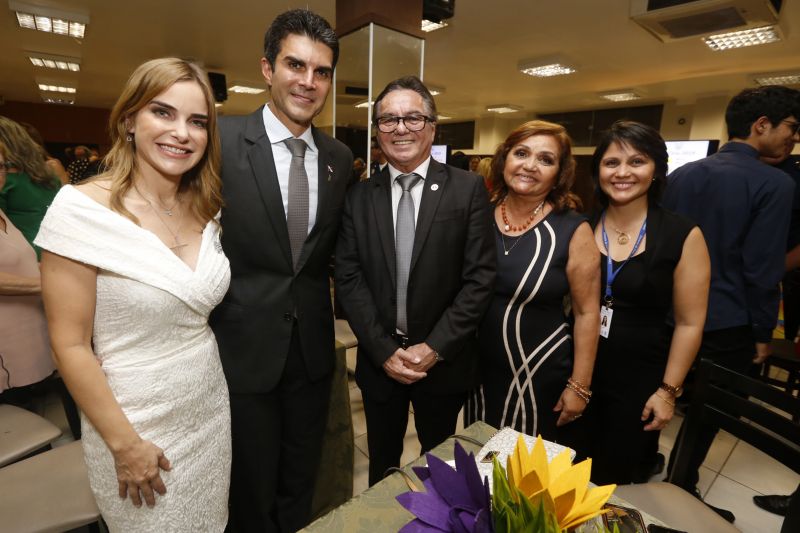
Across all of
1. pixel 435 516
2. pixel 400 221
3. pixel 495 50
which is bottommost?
pixel 435 516

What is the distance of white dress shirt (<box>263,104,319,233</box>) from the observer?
4.83 feet

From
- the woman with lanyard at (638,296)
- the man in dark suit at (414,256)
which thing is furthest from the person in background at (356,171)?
the woman with lanyard at (638,296)

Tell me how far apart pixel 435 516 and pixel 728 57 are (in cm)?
778

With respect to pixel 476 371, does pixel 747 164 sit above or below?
above

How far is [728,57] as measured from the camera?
607cm

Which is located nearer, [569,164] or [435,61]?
[569,164]

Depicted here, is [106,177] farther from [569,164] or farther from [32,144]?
[32,144]

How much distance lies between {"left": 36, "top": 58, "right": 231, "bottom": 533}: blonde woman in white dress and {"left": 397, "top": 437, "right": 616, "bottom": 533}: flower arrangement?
835 mm

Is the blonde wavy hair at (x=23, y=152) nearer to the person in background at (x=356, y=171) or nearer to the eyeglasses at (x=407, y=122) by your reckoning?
the person in background at (x=356, y=171)

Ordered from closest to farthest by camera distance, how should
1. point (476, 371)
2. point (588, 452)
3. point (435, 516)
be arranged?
point (435, 516) < point (476, 371) < point (588, 452)

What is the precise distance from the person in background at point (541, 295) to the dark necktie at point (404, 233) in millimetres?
341

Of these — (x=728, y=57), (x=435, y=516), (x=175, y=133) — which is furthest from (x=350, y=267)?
(x=728, y=57)

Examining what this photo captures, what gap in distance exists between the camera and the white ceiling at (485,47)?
184 inches

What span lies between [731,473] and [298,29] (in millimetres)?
3248
